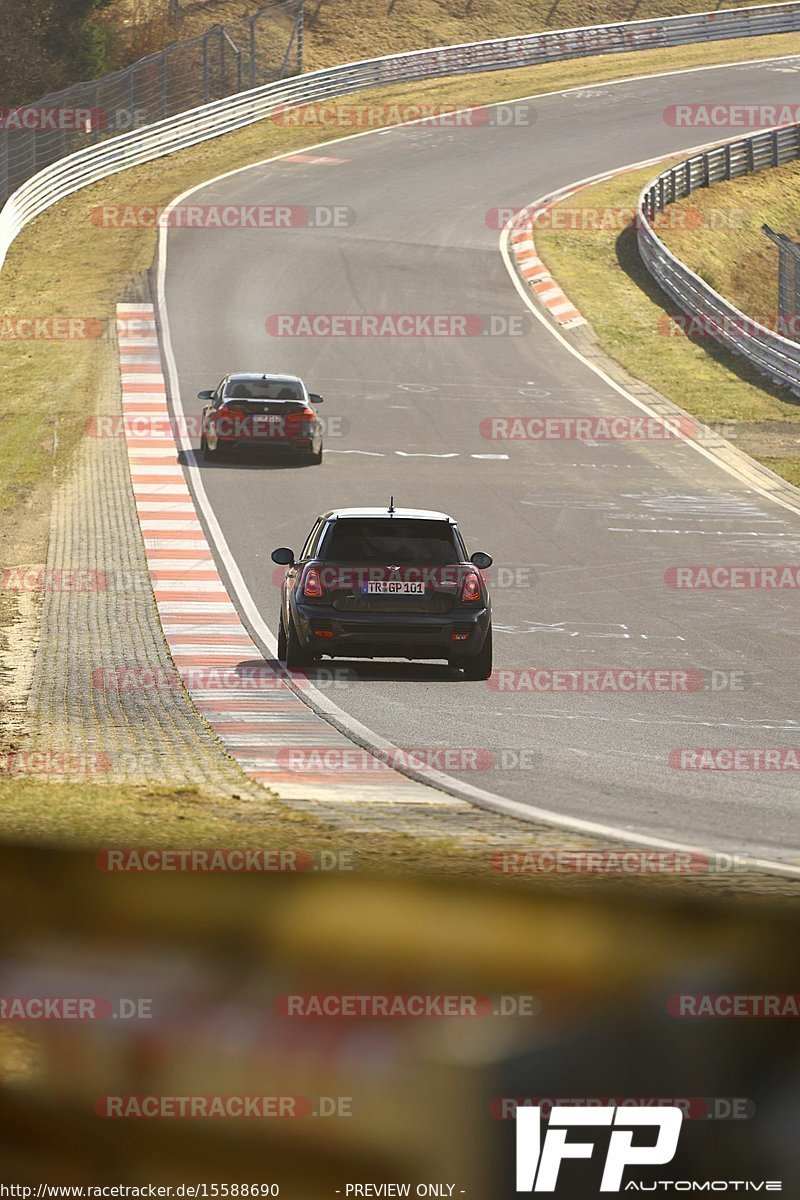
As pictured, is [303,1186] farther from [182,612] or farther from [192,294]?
[192,294]

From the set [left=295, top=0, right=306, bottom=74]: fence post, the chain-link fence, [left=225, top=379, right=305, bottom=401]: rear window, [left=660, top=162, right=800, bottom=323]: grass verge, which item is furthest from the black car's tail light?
[left=295, top=0, right=306, bottom=74]: fence post

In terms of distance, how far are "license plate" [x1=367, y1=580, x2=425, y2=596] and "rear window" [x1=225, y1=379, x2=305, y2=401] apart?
1350cm

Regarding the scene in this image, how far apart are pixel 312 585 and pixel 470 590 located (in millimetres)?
1427

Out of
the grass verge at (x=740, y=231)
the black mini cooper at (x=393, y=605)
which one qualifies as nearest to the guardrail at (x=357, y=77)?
the grass verge at (x=740, y=231)

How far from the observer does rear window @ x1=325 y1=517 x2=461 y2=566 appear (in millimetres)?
15516

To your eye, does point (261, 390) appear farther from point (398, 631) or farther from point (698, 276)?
point (698, 276)

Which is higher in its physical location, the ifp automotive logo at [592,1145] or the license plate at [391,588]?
the license plate at [391,588]

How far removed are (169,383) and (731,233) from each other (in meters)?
23.3

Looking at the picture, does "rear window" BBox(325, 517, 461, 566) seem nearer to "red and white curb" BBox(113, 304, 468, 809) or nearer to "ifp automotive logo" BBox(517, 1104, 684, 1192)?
"red and white curb" BBox(113, 304, 468, 809)

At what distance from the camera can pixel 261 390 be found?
28562mm

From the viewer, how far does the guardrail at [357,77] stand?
168 ft

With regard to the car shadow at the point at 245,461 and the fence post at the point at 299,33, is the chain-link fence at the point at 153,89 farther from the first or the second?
the car shadow at the point at 245,461

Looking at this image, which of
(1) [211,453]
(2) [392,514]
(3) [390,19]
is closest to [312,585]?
(2) [392,514]

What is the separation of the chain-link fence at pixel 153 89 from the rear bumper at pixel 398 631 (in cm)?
3515
